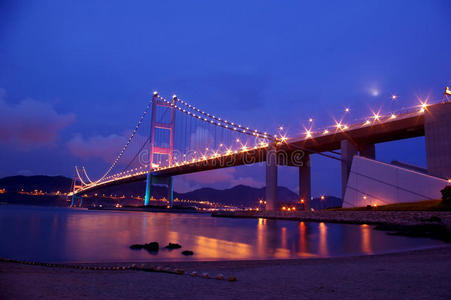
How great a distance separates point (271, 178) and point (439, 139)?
57.4 ft

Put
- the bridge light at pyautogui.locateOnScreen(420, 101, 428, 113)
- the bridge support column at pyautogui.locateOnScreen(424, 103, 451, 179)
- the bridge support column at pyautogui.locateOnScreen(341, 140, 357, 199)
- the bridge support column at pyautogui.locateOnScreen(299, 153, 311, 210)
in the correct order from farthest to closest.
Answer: the bridge support column at pyautogui.locateOnScreen(299, 153, 311, 210) < the bridge support column at pyautogui.locateOnScreen(341, 140, 357, 199) < the bridge light at pyautogui.locateOnScreen(420, 101, 428, 113) < the bridge support column at pyautogui.locateOnScreen(424, 103, 451, 179)

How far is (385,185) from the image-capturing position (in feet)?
75.5

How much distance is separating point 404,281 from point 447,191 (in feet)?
55.7

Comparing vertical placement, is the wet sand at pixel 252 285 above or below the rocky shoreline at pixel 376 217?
below

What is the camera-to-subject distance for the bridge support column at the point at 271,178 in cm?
3619

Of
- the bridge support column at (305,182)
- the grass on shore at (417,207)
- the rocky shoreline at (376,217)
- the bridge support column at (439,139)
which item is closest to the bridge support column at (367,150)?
the rocky shoreline at (376,217)

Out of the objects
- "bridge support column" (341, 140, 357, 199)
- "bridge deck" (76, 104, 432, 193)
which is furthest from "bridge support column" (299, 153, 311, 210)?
"bridge support column" (341, 140, 357, 199)

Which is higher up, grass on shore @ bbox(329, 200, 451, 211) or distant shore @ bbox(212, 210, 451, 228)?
grass on shore @ bbox(329, 200, 451, 211)

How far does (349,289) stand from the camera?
367cm

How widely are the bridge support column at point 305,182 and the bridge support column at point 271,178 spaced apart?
432 cm

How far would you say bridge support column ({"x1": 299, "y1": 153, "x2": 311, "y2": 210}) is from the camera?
3912 centimetres

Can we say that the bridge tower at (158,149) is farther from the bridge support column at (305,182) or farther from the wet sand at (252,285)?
the wet sand at (252,285)

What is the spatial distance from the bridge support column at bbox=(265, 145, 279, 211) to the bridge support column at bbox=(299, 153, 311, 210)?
4.32m

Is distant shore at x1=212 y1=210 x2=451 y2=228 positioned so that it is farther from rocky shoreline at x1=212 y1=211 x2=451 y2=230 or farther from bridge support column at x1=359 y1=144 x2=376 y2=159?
bridge support column at x1=359 y1=144 x2=376 y2=159
